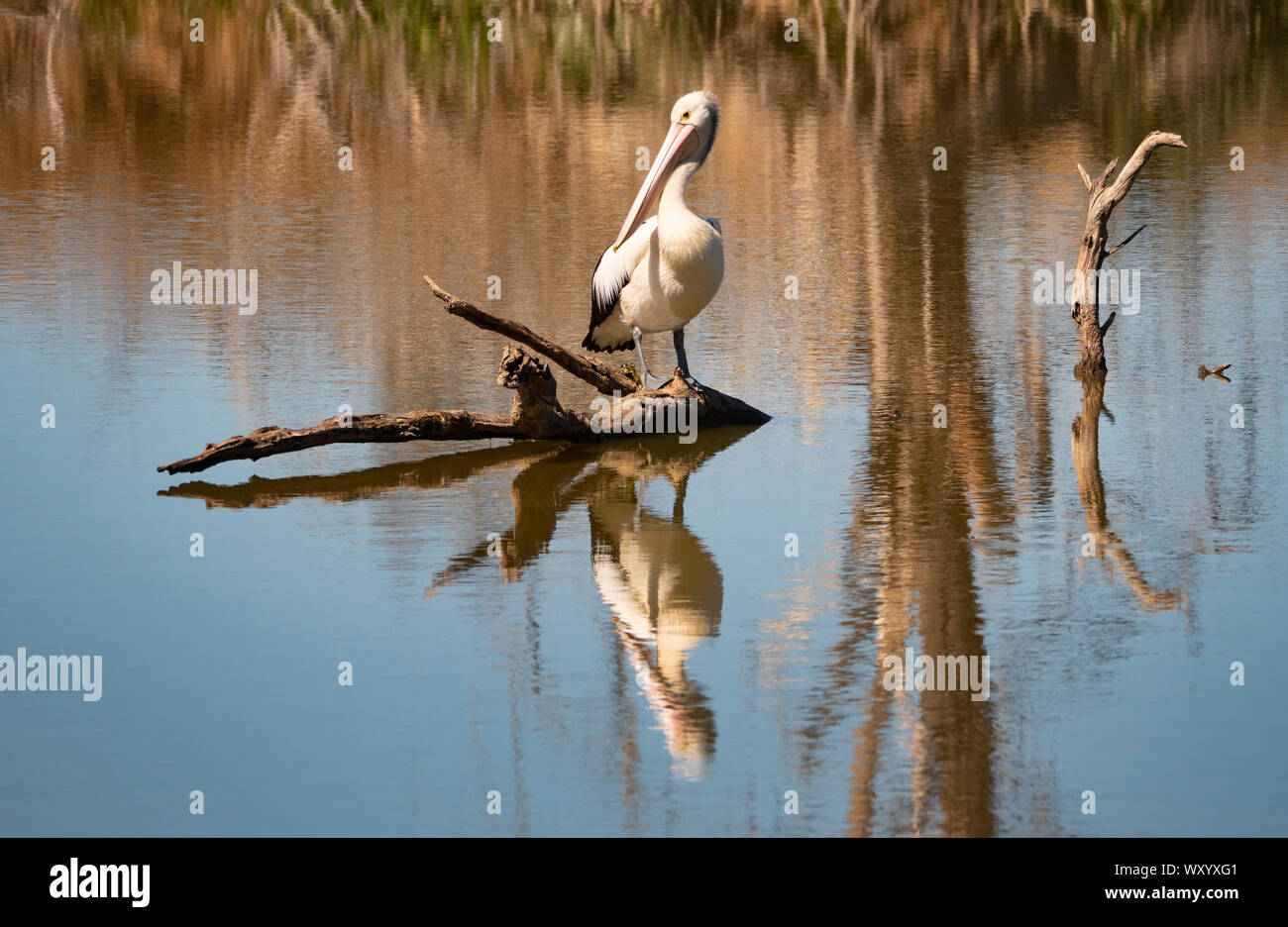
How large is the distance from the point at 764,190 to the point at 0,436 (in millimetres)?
10334

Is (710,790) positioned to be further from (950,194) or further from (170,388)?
(950,194)

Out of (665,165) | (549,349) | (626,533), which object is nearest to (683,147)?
(665,165)

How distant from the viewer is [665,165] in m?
11.1

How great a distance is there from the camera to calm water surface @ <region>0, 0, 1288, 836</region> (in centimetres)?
628

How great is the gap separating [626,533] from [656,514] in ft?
1.15

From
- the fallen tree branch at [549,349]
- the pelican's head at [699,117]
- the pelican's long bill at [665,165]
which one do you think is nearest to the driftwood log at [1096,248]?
the pelican's head at [699,117]

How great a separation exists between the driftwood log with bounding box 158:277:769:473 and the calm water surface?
178 mm

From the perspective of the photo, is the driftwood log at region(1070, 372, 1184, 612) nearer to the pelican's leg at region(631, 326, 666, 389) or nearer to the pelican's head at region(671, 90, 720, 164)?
the pelican's leg at region(631, 326, 666, 389)

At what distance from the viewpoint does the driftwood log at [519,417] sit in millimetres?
9789

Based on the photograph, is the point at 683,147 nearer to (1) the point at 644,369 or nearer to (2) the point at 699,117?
(2) the point at 699,117

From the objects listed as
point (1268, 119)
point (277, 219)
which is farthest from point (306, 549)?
point (1268, 119)

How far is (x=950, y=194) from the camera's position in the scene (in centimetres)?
1870

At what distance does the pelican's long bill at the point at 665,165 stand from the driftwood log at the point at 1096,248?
2.39 m

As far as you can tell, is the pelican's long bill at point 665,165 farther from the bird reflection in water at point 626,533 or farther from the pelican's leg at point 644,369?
the bird reflection in water at point 626,533
